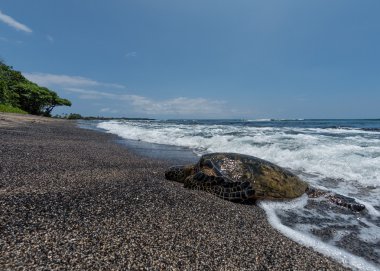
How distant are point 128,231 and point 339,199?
3.57 m

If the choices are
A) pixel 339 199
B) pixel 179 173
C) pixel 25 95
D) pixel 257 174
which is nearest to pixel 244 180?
pixel 257 174

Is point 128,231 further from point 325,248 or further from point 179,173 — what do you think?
point 179,173

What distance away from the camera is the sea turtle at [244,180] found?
397 cm

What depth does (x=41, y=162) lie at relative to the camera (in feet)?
15.5

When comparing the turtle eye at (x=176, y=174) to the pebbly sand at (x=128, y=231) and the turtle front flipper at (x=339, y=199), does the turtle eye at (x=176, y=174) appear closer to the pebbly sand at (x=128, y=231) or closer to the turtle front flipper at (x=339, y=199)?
the pebbly sand at (x=128, y=231)

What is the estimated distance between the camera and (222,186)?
405 centimetres

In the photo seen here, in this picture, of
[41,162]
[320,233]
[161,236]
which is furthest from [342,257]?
[41,162]

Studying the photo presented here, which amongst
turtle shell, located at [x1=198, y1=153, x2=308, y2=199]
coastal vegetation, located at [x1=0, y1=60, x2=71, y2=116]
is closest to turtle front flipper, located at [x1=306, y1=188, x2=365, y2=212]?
turtle shell, located at [x1=198, y1=153, x2=308, y2=199]

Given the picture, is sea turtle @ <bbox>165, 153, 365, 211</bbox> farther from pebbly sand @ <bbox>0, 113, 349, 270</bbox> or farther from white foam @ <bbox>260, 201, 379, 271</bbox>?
white foam @ <bbox>260, 201, 379, 271</bbox>

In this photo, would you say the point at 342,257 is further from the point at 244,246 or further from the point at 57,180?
the point at 57,180

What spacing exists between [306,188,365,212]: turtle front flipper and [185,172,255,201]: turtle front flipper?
1381mm

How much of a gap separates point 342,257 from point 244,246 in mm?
1039

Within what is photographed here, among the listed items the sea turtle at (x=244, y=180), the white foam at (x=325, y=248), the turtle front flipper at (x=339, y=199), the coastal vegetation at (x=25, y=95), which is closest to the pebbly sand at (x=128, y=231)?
the white foam at (x=325, y=248)

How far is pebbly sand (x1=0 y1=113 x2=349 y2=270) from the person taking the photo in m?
1.82
